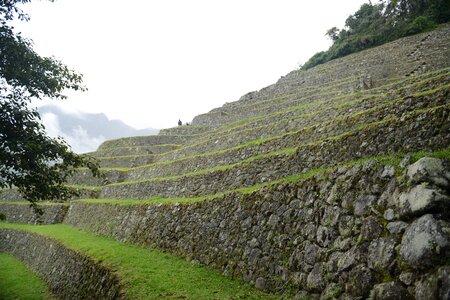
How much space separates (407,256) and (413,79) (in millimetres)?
9952

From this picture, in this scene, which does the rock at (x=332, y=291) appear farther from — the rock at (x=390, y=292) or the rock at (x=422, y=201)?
the rock at (x=422, y=201)

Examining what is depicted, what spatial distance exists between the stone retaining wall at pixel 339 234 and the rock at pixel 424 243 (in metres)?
0.01

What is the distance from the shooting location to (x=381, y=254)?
4.34 meters

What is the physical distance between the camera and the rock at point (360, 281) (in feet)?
14.2

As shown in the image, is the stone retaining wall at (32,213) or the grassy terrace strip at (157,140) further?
the grassy terrace strip at (157,140)

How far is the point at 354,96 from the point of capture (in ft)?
46.8

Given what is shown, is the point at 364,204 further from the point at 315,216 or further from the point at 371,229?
the point at 315,216

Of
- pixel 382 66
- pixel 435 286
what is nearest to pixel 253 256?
pixel 435 286

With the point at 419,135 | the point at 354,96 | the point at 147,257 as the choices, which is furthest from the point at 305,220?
the point at 354,96

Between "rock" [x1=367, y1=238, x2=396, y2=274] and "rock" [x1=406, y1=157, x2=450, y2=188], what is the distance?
3.23 feet

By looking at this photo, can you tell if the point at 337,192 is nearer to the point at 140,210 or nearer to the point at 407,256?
the point at 407,256

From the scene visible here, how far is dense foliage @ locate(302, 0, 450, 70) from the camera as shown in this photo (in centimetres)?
3100

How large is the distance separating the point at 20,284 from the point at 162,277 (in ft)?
26.6

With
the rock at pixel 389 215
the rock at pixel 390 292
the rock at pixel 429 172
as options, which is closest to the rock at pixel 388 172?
the rock at pixel 429 172
